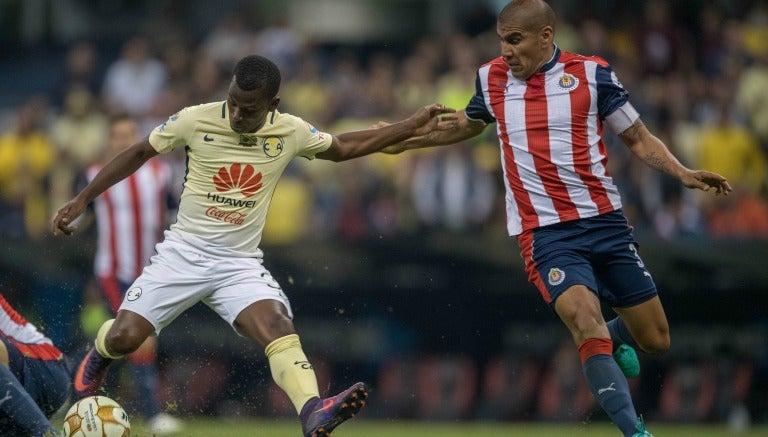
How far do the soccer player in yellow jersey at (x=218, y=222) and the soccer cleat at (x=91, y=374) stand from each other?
37mm

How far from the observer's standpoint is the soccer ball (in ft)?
25.0

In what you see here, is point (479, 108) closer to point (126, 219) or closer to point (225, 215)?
point (225, 215)

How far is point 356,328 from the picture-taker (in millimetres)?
12469

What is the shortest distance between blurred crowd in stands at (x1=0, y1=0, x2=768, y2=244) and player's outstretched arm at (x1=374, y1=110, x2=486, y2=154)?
4035 mm

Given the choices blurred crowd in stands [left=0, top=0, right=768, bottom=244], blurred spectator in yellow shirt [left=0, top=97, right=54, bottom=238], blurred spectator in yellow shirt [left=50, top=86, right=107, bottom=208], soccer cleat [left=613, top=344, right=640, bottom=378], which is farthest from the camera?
blurred spectator in yellow shirt [left=50, top=86, right=107, bottom=208]

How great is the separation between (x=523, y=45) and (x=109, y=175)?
2.55 metres

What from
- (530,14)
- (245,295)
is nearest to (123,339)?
(245,295)

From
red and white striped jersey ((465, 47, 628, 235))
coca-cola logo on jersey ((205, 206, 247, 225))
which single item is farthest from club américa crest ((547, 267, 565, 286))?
coca-cola logo on jersey ((205, 206, 247, 225))

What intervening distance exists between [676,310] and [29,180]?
705 cm

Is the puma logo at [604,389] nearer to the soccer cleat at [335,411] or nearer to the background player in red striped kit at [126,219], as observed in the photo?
the soccer cleat at [335,411]

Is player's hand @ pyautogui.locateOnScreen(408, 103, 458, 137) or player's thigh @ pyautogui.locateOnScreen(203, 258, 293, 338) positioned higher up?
player's hand @ pyautogui.locateOnScreen(408, 103, 458, 137)

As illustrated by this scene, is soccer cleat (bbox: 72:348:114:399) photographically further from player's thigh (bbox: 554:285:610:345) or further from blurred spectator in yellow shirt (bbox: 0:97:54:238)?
blurred spectator in yellow shirt (bbox: 0:97:54:238)

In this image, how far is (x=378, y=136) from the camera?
8.38m

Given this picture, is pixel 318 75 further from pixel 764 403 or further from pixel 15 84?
pixel 764 403
